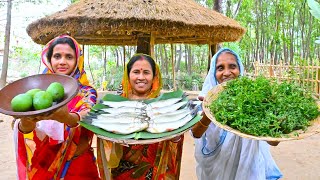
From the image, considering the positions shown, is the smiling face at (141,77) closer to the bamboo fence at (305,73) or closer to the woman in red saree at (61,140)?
the woman in red saree at (61,140)

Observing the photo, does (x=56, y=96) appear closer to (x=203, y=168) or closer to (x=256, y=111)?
(x=256, y=111)

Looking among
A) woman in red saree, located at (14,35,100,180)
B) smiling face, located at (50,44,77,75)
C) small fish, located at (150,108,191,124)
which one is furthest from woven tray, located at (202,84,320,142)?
smiling face, located at (50,44,77,75)

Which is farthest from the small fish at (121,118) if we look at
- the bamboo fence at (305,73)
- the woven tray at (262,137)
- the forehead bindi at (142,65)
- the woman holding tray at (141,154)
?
the bamboo fence at (305,73)

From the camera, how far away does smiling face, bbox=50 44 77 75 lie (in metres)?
1.80

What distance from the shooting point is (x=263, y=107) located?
1.65m

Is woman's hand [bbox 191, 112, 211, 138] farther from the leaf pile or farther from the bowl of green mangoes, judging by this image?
the bowl of green mangoes

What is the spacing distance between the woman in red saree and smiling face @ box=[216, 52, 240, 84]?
33.2 inches

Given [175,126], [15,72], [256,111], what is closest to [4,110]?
[175,126]

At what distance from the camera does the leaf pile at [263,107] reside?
1.54m

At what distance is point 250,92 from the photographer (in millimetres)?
1735

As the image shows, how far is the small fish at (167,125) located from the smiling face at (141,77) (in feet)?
1.44

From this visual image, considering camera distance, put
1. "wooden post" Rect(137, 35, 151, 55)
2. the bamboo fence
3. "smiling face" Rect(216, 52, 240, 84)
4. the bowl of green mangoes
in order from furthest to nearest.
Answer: the bamboo fence, "wooden post" Rect(137, 35, 151, 55), "smiling face" Rect(216, 52, 240, 84), the bowl of green mangoes

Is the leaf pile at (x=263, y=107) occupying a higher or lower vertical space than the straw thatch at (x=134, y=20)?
lower

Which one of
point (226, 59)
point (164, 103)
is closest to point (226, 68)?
point (226, 59)
